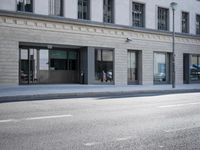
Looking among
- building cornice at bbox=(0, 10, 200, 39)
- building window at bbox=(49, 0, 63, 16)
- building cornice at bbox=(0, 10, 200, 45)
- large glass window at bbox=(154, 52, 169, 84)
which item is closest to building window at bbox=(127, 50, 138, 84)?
building cornice at bbox=(0, 10, 200, 45)

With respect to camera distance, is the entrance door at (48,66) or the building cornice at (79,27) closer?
the building cornice at (79,27)

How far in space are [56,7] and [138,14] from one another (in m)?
8.36

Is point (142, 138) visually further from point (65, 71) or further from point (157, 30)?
point (157, 30)

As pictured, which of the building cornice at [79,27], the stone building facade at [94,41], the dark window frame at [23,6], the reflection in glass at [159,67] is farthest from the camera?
the reflection in glass at [159,67]

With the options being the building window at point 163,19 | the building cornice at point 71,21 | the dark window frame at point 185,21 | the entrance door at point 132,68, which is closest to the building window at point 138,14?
the building cornice at point 71,21

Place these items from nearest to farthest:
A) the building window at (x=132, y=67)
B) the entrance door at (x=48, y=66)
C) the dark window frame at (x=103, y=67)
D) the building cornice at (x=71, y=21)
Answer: the building cornice at (x=71, y=21), the entrance door at (x=48, y=66), the dark window frame at (x=103, y=67), the building window at (x=132, y=67)

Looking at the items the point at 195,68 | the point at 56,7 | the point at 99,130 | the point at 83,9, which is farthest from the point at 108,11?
the point at 99,130

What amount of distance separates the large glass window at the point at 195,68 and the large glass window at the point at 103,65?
11.1 metres

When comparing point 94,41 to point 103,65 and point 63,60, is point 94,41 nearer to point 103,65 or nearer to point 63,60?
point 103,65

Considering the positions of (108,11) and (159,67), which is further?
(159,67)

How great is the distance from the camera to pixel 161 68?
31.4 meters

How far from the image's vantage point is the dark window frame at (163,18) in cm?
3078

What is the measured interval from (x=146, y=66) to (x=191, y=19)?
8272mm

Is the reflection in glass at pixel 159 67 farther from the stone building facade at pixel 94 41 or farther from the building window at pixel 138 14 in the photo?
the building window at pixel 138 14
